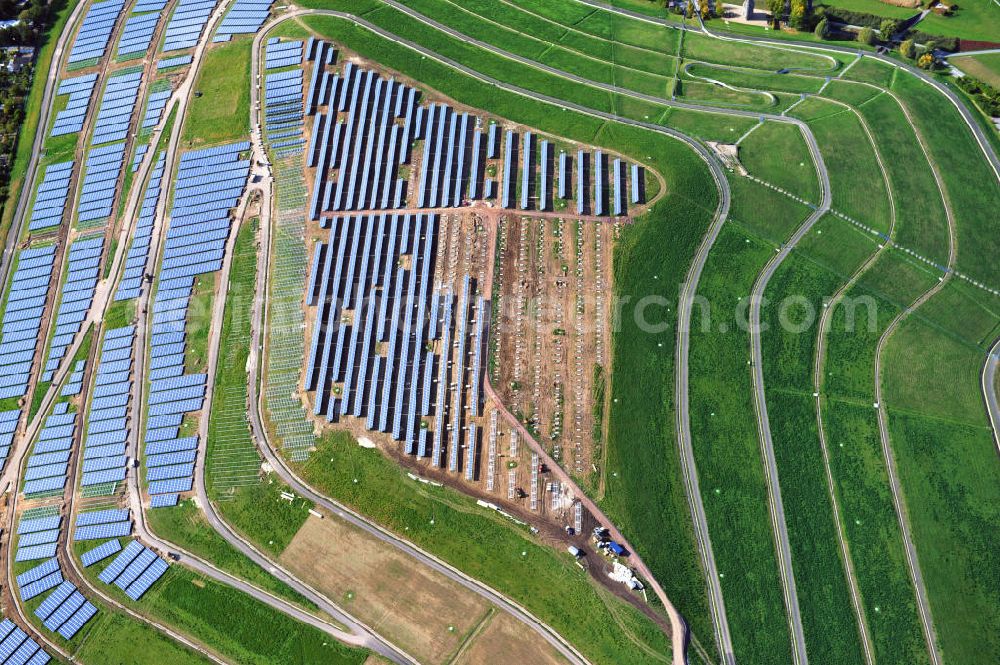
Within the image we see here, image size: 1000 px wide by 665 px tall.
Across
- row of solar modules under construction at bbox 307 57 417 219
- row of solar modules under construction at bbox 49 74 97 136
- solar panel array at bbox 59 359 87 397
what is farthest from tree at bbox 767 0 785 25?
solar panel array at bbox 59 359 87 397

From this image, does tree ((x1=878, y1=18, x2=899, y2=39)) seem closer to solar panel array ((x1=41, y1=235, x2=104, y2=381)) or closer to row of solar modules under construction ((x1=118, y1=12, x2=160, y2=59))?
row of solar modules under construction ((x1=118, y1=12, x2=160, y2=59))

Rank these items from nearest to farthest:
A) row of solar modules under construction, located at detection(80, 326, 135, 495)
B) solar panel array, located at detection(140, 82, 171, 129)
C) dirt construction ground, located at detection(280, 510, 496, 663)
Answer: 1. dirt construction ground, located at detection(280, 510, 496, 663)
2. row of solar modules under construction, located at detection(80, 326, 135, 495)
3. solar panel array, located at detection(140, 82, 171, 129)

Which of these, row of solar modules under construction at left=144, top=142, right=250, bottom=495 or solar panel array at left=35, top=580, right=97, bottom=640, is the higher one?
row of solar modules under construction at left=144, top=142, right=250, bottom=495

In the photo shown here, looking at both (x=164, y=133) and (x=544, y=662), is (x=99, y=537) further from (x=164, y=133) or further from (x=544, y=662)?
(x=164, y=133)

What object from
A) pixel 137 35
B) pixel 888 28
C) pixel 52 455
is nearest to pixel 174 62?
pixel 137 35

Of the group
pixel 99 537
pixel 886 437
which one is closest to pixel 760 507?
pixel 886 437

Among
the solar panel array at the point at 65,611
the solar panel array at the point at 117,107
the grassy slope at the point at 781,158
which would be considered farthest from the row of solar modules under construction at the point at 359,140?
the solar panel array at the point at 65,611

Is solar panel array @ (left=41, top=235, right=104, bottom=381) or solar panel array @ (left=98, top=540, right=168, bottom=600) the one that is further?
solar panel array @ (left=41, top=235, right=104, bottom=381)

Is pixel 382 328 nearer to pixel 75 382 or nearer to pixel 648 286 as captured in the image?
pixel 648 286
